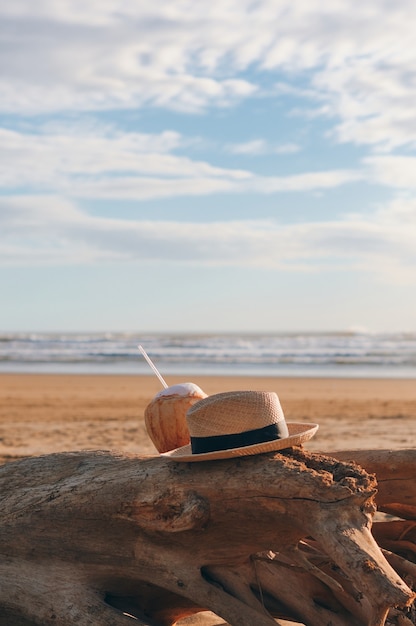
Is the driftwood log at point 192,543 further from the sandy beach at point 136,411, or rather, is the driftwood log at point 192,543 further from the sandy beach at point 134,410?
the sandy beach at point 134,410

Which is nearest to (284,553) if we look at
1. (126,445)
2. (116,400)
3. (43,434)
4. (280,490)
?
(280,490)

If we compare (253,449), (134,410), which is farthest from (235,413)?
(134,410)

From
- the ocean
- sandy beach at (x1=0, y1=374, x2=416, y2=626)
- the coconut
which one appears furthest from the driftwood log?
the ocean

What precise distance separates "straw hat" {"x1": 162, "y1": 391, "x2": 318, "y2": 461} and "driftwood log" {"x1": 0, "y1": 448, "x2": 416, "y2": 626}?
0.37 feet

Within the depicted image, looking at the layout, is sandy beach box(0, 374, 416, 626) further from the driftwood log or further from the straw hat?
the straw hat

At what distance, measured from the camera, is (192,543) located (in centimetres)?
402

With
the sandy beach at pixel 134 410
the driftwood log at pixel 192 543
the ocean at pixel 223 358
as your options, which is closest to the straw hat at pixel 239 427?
the driftwood log at pixel 192 543

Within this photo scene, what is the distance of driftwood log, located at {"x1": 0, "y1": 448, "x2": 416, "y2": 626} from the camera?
377 cm

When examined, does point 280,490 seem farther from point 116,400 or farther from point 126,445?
point 116,400

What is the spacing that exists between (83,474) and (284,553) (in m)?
1.23

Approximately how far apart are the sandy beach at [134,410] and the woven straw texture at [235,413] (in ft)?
19.2

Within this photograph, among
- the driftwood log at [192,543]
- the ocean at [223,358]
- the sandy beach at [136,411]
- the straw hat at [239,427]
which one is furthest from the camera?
the ocean at [223,358]

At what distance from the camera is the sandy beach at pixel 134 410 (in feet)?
36.7

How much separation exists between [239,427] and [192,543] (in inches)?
27.1
